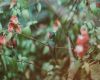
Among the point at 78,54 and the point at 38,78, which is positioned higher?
the point at 78,54

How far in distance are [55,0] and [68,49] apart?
314 mm

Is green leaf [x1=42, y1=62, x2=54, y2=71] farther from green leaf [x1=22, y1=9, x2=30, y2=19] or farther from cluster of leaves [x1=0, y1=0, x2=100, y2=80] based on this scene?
green leaf [x1=22, y1=9, x2=30, y2=19]

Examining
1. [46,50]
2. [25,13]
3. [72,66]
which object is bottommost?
[72,66]

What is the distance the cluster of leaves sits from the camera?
174cm

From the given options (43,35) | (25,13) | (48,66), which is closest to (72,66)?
(48,66)

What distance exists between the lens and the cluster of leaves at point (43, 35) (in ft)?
5.70

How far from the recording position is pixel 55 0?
1793 millimetres

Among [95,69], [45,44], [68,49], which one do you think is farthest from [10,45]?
[95,69]

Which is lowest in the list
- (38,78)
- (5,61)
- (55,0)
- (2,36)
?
(38,78)

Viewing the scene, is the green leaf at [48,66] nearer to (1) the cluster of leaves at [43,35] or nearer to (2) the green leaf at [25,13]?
(1) the cluster of leaves at [43,35]

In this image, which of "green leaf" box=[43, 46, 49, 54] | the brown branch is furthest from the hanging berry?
the brown branch

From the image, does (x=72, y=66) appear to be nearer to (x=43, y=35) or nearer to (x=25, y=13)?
(x=43, y=35)

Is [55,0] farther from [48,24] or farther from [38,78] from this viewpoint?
[38,78]

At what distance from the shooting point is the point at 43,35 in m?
1.84
